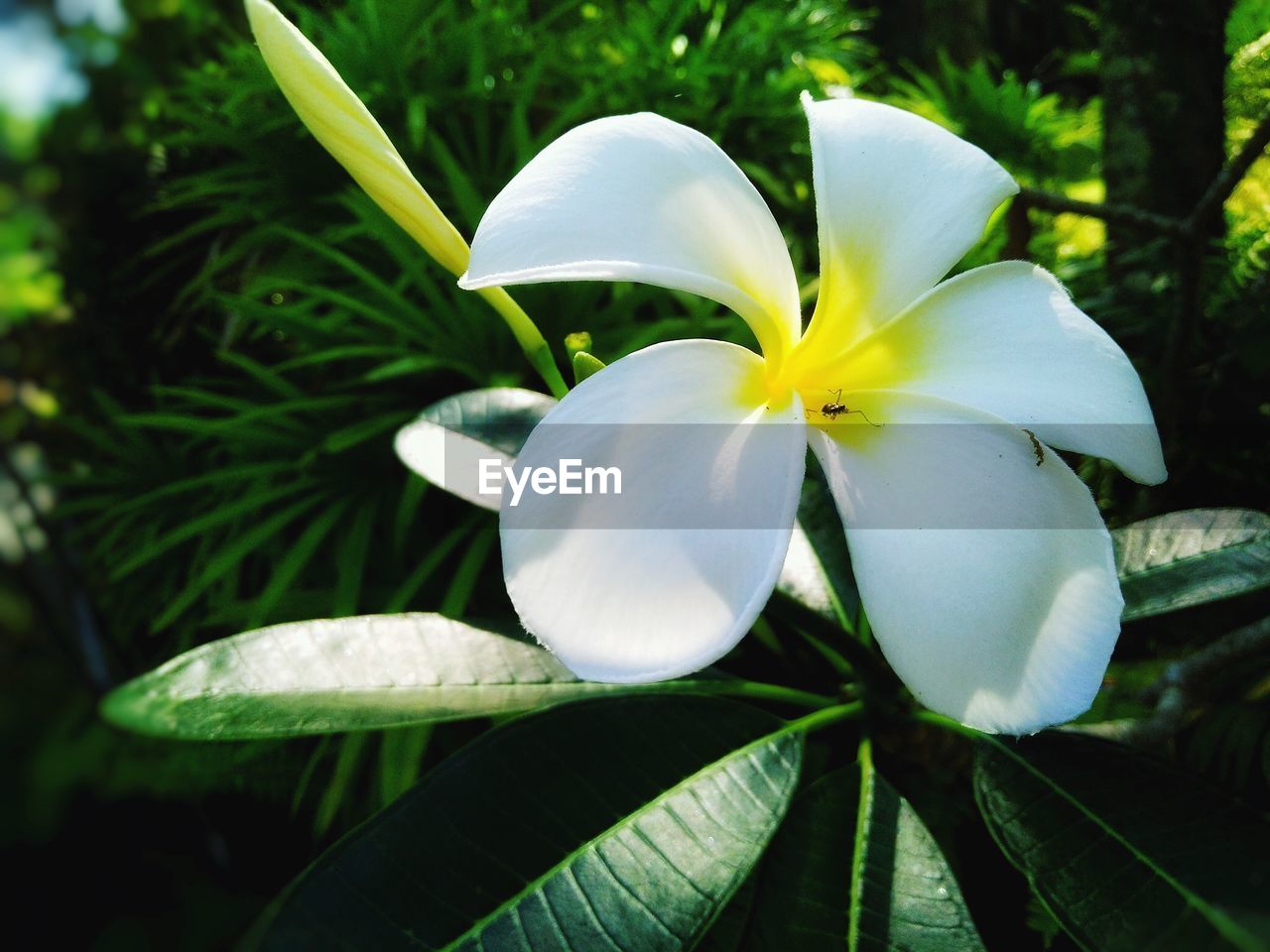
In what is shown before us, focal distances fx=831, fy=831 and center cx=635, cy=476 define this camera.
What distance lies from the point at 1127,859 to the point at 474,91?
1228mm

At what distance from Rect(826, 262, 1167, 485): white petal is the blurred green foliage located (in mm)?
382

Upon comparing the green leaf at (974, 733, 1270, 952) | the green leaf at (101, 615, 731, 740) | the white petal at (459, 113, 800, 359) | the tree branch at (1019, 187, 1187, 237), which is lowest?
the green leaf at (974, 733, 1270, 952)

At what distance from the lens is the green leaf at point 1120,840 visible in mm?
428

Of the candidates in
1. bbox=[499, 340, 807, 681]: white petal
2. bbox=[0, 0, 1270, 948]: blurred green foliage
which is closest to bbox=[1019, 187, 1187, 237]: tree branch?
bbox=[0, 0, 1270, 948]: blurred green foliage

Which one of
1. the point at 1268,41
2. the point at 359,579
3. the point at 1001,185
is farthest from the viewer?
the point at 359,579

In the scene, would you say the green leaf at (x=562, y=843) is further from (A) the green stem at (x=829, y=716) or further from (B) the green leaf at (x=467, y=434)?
(B) the green leaf at (x=467, y=434)

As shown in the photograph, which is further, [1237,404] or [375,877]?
[1237,404]

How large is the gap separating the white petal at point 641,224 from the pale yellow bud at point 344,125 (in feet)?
0.44

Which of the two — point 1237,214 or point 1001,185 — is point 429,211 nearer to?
point 1001,185

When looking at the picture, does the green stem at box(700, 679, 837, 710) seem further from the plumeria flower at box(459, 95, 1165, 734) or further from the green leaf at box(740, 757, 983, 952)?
the plumeria flower at box(459, 95, 1165, 734)

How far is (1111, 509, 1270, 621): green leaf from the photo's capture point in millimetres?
612

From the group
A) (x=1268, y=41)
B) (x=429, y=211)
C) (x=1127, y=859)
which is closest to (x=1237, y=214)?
(x=1268, y=41)

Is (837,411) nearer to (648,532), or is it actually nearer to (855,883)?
(648,532)

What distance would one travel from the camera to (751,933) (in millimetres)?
518
